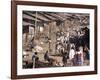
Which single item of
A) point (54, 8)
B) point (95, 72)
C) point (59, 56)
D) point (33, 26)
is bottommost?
point (95, 72)

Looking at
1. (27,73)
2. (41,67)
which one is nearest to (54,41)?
(41,67)

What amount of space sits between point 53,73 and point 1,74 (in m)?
0.48

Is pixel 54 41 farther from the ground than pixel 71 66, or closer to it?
farther from the ground

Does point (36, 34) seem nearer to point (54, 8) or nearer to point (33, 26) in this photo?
point (33, 26)

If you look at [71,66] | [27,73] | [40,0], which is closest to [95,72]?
[71,66]

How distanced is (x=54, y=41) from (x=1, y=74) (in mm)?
571

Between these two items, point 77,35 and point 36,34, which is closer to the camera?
point 36,34

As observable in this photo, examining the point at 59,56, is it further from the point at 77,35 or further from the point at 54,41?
the point at 77,35

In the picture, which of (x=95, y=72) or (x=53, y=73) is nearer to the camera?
(x=53, y=73)

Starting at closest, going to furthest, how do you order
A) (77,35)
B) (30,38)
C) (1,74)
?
(1,74)
(30,38)
(77,35)

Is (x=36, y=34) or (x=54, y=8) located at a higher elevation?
(x=54, y=8)

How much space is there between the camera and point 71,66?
1.99 metres

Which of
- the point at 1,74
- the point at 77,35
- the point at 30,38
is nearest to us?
the point at 1,74

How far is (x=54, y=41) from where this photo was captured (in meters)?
1.95
